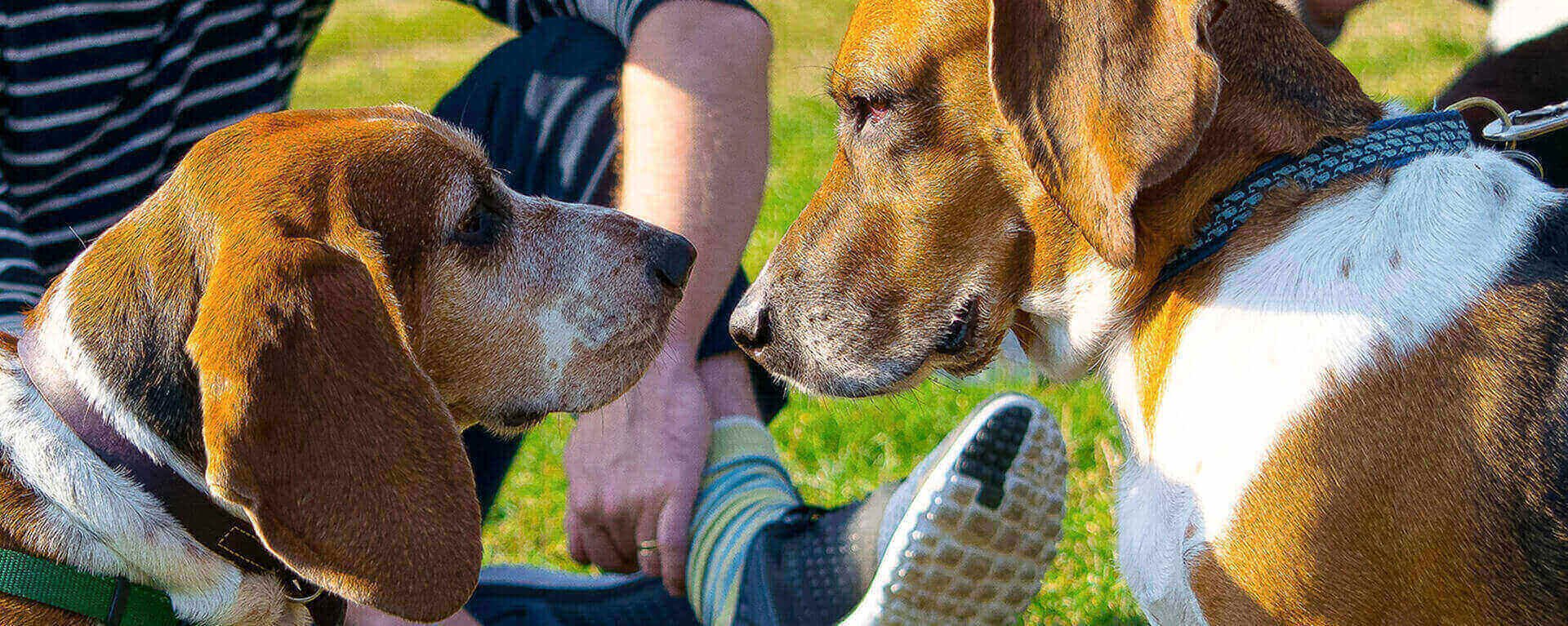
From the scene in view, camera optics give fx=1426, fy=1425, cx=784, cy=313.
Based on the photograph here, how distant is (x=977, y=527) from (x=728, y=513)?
74 cm

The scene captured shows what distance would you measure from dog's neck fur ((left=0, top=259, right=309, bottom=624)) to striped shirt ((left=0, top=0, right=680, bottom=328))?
37.4 inches

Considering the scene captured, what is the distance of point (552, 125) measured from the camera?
4.14 meters

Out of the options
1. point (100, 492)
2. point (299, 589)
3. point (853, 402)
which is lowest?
point (853, 402)

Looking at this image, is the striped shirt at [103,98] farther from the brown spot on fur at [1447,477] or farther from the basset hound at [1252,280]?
the brown spot on fur at [1447,477]

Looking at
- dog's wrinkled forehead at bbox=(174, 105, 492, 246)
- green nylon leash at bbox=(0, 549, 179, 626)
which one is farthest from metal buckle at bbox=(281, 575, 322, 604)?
dog's wrinkled forehead at bbox=(174, 105, 492, 246)

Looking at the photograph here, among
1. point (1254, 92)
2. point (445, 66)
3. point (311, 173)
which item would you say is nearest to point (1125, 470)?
point (1254, 92)

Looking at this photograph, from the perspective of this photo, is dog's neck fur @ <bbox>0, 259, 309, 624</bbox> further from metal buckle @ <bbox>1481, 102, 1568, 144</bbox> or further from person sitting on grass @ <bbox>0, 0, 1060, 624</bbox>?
metal buckle @ <bbox>1481, 102, 1568, 144</bbox>

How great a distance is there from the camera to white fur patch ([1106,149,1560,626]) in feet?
8.21

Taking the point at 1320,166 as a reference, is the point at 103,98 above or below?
below

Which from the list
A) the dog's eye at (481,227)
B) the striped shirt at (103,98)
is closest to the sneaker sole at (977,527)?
A: the dog's eye at (481,227)

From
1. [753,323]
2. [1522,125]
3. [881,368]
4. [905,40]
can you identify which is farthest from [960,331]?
[1522,125]

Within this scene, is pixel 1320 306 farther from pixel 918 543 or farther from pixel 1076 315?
pixel 918 543

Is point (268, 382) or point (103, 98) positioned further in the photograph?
point (103, 98)

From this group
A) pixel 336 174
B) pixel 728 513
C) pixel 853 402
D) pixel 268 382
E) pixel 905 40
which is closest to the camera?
pixel 268 382
